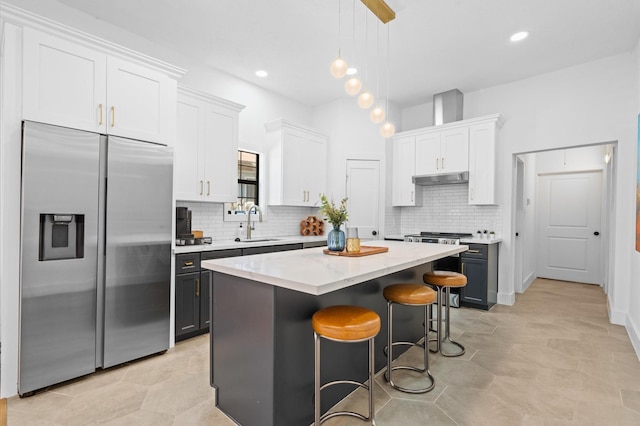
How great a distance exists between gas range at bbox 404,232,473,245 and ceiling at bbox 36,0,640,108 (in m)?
2.32

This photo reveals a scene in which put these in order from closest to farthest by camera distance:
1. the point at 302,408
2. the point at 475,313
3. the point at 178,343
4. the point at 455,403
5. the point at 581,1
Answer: the point at 302,408
the point at 455,403
the point at 581,1
the point at 178,343
the point at 475,313

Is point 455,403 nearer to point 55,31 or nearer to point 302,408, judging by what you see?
point 302,408

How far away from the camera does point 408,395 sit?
2311mm

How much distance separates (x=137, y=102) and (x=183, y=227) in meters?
1.38

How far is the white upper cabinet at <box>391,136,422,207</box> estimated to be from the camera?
5450 mm

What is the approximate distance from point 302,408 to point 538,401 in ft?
5.50

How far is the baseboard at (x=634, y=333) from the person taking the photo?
3090mm

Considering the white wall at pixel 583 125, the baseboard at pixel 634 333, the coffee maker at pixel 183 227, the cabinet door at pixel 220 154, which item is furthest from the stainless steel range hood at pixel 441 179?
the coffee maker at pixel 183 227

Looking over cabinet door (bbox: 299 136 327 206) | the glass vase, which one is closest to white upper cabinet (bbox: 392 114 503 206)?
cabinet door (bbox: 299 136 327 206)

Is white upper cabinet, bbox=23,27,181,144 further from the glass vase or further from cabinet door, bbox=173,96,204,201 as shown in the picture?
the glass vase

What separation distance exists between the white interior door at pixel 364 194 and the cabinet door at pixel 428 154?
2.23 feet

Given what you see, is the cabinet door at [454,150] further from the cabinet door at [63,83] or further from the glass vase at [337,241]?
the cabinet door at [63,83]

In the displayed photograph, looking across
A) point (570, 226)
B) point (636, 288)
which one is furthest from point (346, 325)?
point (570, 226)

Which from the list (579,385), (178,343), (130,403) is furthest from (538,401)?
(178,343)
